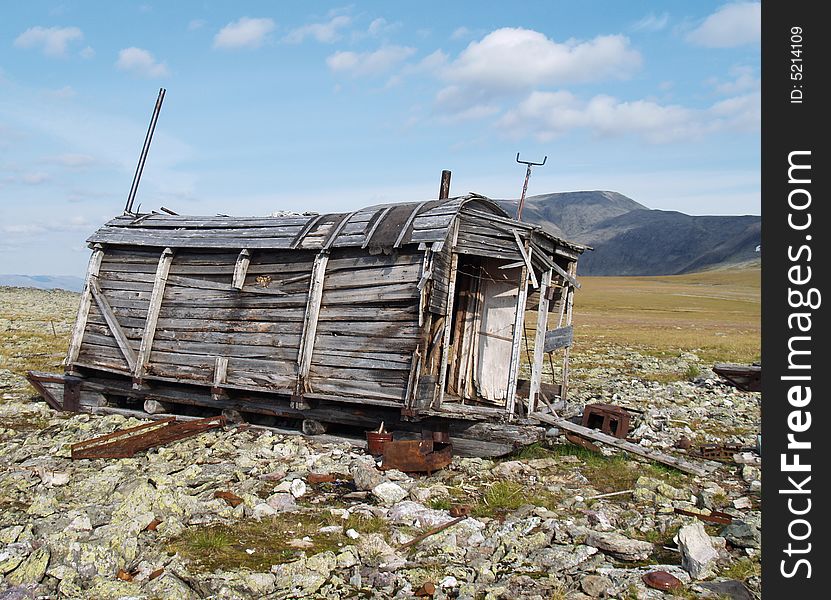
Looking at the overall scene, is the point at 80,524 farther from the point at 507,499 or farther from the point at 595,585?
the point at 595,585

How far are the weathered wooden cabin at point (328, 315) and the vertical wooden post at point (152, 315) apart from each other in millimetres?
32

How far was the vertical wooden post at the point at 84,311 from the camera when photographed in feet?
45.8

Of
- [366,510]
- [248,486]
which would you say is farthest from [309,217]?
[366,510]

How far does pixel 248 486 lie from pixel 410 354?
329cm

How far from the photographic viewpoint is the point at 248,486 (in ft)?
30.1

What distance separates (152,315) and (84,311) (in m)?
1.94

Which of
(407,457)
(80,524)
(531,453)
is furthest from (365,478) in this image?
(80,524)

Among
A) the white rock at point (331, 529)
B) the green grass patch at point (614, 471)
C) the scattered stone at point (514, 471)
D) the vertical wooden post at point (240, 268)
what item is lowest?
the white rock at point (331, 529)

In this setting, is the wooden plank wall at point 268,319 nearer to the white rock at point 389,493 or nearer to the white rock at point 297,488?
the white rock at point 389,493

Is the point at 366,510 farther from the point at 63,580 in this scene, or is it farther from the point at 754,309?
the point at 754,309

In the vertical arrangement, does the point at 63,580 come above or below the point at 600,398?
below

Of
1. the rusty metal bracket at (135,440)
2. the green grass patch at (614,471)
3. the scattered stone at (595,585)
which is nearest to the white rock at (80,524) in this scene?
the rusty metal bracket at (135,440)

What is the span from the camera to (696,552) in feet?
21.2

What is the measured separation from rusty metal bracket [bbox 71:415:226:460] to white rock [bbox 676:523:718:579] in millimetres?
8115
